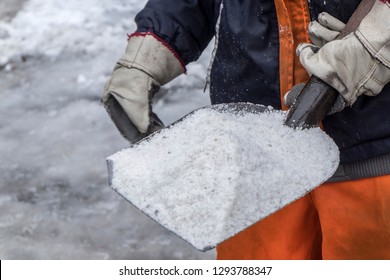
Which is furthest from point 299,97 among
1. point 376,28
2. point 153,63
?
point 153,63

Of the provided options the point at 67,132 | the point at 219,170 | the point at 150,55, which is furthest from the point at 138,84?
the point at 67,132

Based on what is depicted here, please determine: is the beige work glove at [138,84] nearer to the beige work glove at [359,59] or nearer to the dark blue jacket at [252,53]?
the dark blue jacket at [252,53]

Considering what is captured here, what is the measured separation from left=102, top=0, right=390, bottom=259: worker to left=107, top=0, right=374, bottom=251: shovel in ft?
0.21

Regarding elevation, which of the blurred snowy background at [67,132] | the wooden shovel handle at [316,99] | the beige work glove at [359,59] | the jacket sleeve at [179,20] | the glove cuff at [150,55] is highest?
the beige work glove at [359,59]

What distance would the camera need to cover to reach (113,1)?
444 cm

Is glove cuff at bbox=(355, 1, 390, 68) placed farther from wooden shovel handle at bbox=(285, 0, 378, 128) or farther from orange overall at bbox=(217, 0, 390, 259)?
orange overall at bbox=(217, 0, 390, 259)

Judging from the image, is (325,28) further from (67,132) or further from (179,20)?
(67,132)

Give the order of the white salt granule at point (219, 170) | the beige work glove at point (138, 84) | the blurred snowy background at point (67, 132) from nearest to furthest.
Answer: the white salt granule at point (219, 170) → the beige work glove at point (138, 84) → the blurred snowy background at point (67, 132)

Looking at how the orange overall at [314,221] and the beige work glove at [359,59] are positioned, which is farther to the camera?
the orange overall at [314,221]

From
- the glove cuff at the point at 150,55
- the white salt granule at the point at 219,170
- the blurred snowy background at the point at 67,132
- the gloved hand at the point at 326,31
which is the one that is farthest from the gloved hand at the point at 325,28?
the blurred snowy background at the point at 67,132

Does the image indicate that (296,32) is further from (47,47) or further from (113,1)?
(113,1)

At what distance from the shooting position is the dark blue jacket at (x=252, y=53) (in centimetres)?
157

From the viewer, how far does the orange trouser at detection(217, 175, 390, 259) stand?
1.64 meters

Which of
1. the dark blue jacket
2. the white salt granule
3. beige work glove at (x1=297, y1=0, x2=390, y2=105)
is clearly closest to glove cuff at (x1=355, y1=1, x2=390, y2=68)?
beige work glove at (x1=297, y1=0, x2=390, y2=105)
